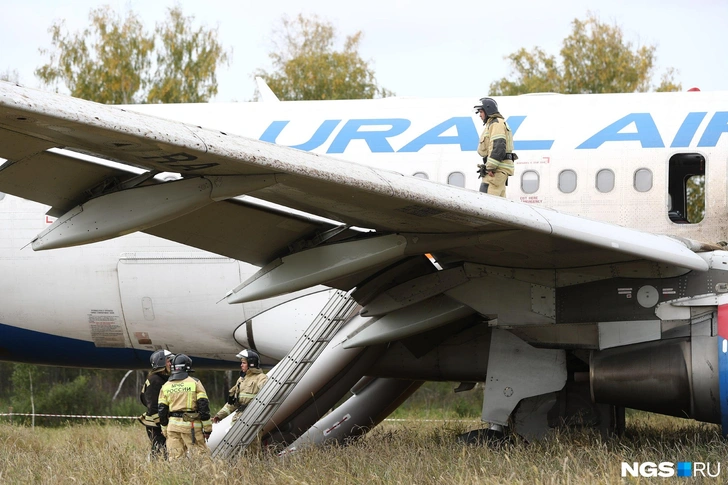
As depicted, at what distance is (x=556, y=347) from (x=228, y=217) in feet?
11.7

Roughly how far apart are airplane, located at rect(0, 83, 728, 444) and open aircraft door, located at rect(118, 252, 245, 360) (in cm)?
2

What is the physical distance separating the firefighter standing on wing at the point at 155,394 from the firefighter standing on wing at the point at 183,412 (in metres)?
0.69

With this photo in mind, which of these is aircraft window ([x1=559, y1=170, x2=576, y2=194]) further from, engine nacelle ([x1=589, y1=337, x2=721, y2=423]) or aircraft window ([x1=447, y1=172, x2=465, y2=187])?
engine nacelle ([x1=589, y1=337, x2=721, y2=423])

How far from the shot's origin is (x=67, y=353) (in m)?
12.3

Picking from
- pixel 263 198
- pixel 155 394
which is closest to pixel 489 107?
pixel 263 198

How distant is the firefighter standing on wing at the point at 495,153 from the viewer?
10211 millimetres

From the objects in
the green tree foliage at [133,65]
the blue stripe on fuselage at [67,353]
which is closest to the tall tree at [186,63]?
the green tree foliage at [133,65]

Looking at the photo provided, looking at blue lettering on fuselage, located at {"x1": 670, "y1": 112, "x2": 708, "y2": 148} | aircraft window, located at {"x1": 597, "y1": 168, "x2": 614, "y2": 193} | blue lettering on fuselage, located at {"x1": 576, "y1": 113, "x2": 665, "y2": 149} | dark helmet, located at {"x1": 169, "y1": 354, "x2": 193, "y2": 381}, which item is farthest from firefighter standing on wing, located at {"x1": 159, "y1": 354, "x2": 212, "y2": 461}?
blue lettering on fuselage, located at {"x1": 670, "y1": 112, "x2": 708, "y2": 148}

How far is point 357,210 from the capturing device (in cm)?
789

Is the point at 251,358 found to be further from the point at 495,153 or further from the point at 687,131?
the point at 687,131

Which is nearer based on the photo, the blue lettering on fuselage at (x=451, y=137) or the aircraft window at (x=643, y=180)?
the aircraft window at (x=643, y=180)

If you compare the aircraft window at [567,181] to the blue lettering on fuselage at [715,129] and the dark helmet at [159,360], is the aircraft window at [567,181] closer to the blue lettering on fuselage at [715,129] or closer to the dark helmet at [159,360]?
the blue lettering on fuselage at [715,129]

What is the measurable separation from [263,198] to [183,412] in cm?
350

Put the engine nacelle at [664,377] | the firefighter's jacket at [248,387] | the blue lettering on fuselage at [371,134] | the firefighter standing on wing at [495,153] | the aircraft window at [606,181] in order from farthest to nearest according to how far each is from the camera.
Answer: the blue lettering on fuselage at [371,134]
the firefighter's jacket at [248,387]
the aircraft window at [606,181]
the firefighter standing on wing at [495,153]
the engine nacelle at [664,377]
